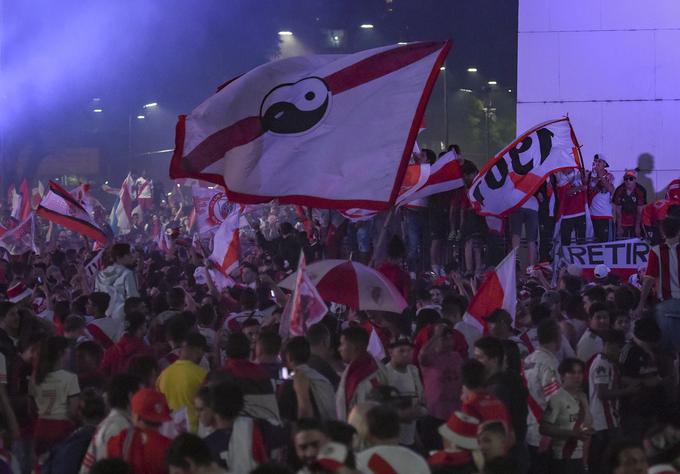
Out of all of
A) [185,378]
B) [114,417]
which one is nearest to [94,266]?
[185,378]

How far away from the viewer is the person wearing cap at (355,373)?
319 inches

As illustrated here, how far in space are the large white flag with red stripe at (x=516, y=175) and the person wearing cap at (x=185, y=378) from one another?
8.26 m

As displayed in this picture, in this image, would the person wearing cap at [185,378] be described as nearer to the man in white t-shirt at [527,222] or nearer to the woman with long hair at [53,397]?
the woman with long hair at [53,397]

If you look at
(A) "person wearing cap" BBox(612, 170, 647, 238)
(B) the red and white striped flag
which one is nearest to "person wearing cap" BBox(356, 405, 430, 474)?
(B) the red and white striped flag

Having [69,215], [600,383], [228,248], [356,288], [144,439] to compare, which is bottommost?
[600,383]

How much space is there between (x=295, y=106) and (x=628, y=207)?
31.4ft

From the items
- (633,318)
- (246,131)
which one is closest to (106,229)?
(246,131)

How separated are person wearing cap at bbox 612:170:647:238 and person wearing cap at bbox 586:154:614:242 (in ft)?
1.50

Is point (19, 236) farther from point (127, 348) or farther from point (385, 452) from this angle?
point (385, 452)

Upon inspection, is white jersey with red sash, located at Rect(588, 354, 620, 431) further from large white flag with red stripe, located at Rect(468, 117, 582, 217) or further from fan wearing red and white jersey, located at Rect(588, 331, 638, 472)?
large white flag with red stripe, located at Rect(468, 117, 582, 217)

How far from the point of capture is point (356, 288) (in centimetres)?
1100

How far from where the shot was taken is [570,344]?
409 inches

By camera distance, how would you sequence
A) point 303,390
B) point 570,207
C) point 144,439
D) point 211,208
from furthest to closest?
point 211,208 → point 570,207 → point 303,390 → point 144,439

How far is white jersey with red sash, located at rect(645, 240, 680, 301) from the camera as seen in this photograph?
36.6 ft
